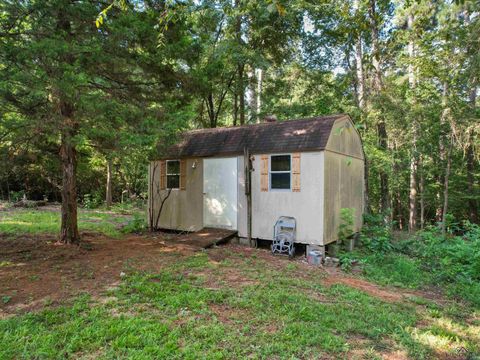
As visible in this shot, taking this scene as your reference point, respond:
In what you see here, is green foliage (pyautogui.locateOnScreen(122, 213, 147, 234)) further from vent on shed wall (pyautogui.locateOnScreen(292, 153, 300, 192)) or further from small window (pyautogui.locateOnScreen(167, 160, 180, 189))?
vent on shed wall (pyautogui.locateOnScreen(292, 153, 300, 192))

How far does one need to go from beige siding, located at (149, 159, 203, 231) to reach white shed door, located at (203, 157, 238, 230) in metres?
0.20

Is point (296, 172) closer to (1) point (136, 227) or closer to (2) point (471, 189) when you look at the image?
(1) point (136, 227)

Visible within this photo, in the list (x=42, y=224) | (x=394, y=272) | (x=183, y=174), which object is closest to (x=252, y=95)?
(x=183, y=174)

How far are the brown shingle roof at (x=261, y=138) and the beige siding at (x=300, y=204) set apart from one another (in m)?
0.33

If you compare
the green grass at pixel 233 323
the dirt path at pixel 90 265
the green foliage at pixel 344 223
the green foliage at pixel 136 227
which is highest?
the green foliage at pixel 344 223

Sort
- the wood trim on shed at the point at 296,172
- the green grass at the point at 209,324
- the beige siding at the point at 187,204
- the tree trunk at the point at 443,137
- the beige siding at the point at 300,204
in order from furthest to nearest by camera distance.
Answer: the tree trunk at the point at 443,137, the beige siding at the point at 187,204, the wood trim on shed at the point at 296,172, the beige siding at the point at 300,204, the green grass at the point at 209,324

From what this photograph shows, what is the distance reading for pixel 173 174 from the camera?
949 centimetres

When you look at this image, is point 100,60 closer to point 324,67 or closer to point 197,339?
point 197,339

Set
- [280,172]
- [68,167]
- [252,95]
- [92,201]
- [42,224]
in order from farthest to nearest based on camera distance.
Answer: [92,201] < [252,95] < [42,224] < [280,172] < [68,167]

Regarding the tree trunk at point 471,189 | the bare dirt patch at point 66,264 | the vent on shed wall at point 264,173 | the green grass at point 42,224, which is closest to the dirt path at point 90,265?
the bare dirt patch at point 66,264

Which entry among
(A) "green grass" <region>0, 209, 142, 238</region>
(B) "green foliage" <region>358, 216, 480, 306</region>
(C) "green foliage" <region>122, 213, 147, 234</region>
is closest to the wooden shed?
(C) "green foliage" <region>122, 213, 147, 234</region>

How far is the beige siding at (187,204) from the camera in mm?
8906

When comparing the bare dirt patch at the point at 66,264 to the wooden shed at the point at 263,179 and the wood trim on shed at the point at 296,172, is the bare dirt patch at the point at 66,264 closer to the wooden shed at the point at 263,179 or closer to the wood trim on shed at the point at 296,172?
the wooden shed at the point at 263,179

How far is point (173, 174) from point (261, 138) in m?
3.11
